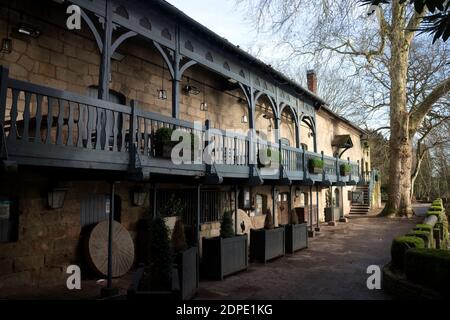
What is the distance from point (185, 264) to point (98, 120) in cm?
307

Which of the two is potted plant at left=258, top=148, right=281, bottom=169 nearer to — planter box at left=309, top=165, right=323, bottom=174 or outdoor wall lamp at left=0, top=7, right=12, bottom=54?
planter box at left=309, top=165, right=323, bottom=174

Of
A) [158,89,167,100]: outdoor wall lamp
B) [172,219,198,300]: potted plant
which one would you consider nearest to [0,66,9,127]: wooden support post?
[172,219,198,300]: potted plant

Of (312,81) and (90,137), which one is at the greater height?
(312,81)

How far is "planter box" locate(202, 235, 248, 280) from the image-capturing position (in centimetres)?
855

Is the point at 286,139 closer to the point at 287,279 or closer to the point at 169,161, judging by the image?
the point at 287,279

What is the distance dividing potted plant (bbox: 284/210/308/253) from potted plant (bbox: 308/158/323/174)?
3.12 m

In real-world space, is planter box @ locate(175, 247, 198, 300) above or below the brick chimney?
below

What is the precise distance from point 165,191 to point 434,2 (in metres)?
8.35

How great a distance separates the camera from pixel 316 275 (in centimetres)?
→ 892

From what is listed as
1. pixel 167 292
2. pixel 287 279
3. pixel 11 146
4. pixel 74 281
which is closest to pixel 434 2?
pixel 167 292

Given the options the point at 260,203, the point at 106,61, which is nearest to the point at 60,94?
the point at 106,61

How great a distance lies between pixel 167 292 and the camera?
520cm

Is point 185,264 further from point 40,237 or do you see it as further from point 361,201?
point 361,201

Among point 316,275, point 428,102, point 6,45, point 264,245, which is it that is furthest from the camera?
point 428,102
